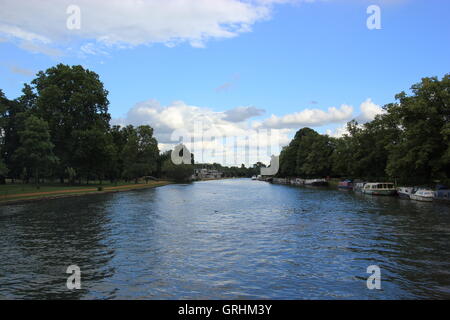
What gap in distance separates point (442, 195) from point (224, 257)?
41.1 metres

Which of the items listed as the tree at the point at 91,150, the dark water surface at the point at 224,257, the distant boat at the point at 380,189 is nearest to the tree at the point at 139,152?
the tree at the point at 91,150

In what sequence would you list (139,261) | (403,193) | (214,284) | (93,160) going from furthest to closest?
(93,160) → (403,193) → (139,261) → (214,284)

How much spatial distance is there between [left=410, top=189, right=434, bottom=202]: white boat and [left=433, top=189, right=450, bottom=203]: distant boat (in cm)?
82

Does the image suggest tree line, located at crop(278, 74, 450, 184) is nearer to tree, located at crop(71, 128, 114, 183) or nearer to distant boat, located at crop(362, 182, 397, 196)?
distant boat, located at crop(362, 182, 397, 196)

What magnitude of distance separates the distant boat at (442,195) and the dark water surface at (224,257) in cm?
1765

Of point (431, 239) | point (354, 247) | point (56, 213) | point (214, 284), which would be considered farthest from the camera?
point (56, 213)

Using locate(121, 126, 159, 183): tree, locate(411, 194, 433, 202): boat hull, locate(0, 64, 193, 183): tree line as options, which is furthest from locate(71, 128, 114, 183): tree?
locate(411, 194, 433, 202): boat hull

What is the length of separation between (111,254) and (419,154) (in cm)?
4742

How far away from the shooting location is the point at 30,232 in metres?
26.5

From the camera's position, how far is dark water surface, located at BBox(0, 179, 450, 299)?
1395cm

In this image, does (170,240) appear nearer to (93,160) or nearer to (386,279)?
(386,279)

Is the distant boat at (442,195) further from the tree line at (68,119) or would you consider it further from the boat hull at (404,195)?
the tree line at (68,119)
